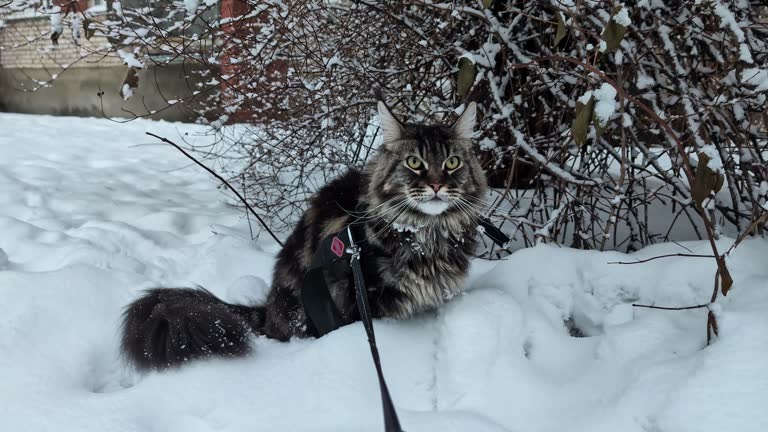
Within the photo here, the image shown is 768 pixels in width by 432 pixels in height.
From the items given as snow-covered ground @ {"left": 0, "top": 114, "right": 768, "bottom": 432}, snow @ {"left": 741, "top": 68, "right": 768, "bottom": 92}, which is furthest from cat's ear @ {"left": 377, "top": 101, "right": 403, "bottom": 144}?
snow @ {"left": 741, "top": 68, "right": 768, "bottom": 92}

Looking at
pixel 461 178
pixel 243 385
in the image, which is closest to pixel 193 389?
pixel 243 385

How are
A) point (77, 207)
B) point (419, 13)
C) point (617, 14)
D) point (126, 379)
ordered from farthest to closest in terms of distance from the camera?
point (77, 207), point (419, 13), point (126, 379), point (617, 14)

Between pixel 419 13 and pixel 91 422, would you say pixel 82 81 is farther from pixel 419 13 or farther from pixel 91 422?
pixel 91 422

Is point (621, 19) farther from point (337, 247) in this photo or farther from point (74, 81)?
point (74, 81)

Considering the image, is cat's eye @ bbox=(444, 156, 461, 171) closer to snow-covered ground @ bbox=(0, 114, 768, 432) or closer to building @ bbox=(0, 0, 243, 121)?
snow-covered ground @ bbox=(0, 114, 768, 432)

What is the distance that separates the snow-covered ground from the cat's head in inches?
15.1

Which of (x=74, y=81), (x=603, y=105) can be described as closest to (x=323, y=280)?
(x=603, y=105)

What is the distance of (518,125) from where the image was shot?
3016mm

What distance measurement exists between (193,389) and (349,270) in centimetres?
70

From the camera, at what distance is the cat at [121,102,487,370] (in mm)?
A: 1992

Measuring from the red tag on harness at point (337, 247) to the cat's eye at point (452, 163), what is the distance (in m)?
0.50

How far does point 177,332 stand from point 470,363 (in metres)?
1.06

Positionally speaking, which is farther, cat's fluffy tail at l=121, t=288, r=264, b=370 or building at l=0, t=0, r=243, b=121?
building at l=0, t=0, r=243, b=121

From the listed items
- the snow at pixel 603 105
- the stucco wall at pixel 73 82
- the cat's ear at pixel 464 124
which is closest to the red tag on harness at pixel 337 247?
the cat's ear at pixel 464 124
